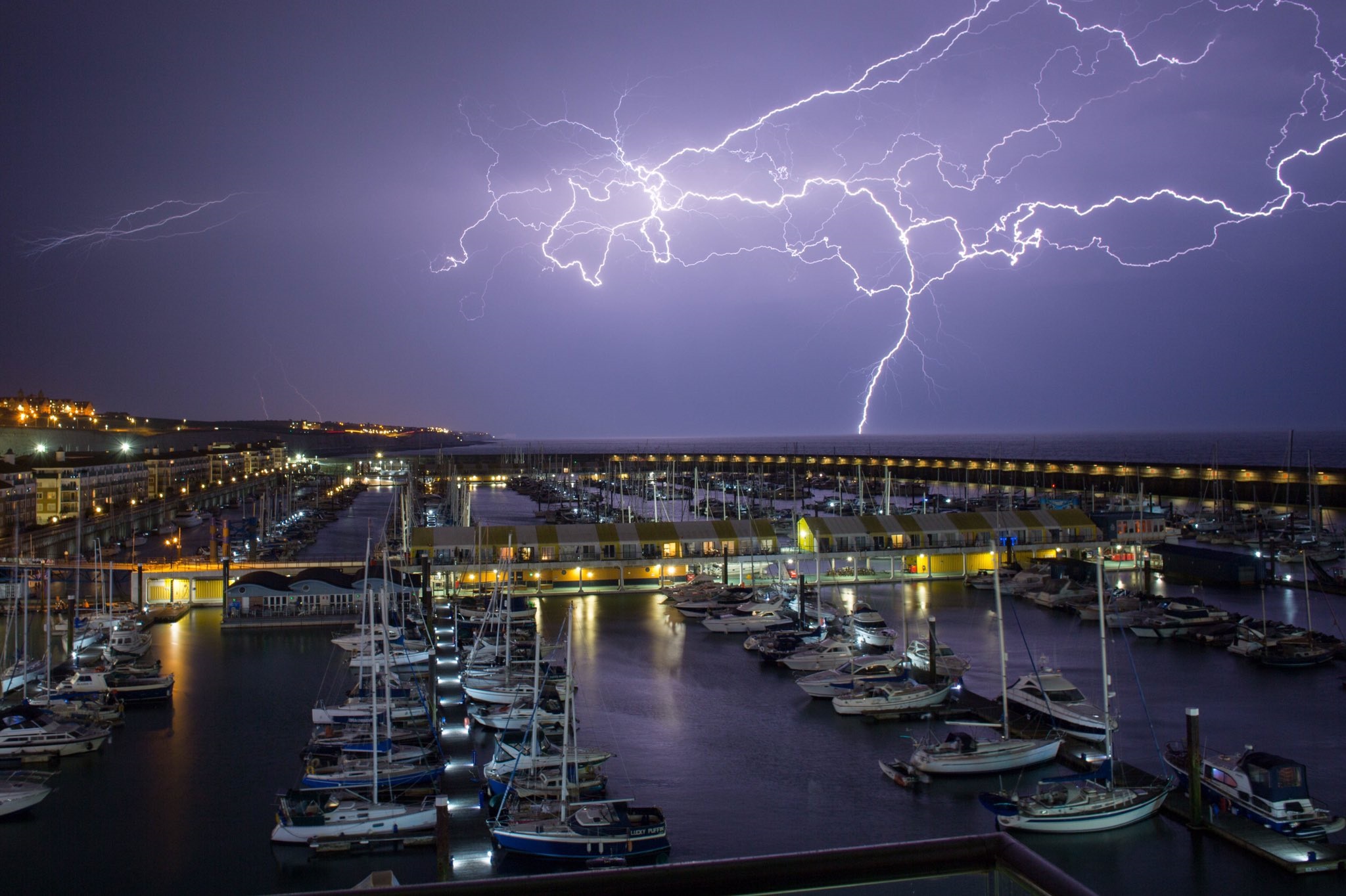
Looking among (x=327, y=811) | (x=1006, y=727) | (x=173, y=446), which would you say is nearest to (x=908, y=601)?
(x=1006, y=727)

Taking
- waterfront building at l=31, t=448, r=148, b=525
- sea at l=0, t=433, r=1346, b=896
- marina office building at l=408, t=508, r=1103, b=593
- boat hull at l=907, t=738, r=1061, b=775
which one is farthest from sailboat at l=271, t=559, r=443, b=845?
waterfront building at l=31, t=448, r=148, b=525

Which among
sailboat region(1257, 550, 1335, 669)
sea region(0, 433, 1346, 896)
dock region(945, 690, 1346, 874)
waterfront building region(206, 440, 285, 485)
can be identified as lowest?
sea region(0, 433, 1346, 896)

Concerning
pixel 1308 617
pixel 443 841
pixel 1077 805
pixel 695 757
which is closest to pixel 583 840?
pixel 443 841

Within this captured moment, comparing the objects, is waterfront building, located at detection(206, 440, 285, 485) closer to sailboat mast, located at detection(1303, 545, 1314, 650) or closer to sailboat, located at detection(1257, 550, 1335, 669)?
sailboat mast, located at detection(1303, 545, 1314, 650)

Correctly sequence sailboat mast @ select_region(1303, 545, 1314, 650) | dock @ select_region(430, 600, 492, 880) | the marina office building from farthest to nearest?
the marina office building
sailboat mast @ select_region(1303, 545, 1314, 650)
dock @ select_region(430, 600, 492, 880)

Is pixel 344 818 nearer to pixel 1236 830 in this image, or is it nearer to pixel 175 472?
pixel 1236 830

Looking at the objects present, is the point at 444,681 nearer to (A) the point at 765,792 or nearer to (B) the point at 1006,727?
(A) the point at 765,792

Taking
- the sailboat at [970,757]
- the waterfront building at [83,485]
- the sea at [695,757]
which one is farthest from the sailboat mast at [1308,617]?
the waterfront building at [83,485]
